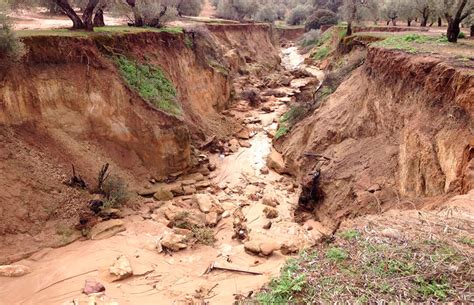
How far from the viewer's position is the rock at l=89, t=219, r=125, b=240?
9.29 m

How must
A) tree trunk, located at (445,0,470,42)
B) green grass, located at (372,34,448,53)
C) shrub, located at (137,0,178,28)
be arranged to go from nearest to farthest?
green grass, located at (372,34,448,53) < tree trunk, located at (445,0,470,42) < shrub, located at (137,0,178,28)

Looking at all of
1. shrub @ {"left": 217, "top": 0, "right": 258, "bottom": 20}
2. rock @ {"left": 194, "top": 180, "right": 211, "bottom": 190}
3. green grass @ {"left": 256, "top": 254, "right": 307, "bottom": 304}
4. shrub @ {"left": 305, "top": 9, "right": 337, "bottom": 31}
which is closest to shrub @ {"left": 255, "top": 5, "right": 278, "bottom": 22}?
shrub @ {"left": 217, "top": 0, "right": 258, "bottom": 20}

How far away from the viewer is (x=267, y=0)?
64.1 metres

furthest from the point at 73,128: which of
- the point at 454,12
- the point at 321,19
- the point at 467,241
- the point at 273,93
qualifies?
the point at 321,19

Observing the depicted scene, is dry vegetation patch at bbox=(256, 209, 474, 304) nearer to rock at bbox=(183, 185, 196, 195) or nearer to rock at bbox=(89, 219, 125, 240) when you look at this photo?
rock at bbox=(89, 219, 125, 240)

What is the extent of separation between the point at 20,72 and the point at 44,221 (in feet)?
15.3

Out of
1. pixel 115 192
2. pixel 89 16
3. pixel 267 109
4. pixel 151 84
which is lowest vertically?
pixel 115 192

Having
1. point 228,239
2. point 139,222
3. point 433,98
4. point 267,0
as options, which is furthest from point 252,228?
point 267,0

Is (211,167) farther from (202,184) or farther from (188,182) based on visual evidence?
(188,182)

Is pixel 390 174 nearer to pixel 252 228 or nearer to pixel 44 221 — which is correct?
pixel 252 228

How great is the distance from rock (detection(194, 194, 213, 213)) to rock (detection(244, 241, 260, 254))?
2.31 metres

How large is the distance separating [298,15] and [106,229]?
56189 millimetres

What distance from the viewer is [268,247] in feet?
29.5

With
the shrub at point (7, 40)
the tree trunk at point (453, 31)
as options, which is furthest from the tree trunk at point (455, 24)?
the shrub at point (7, 40)
